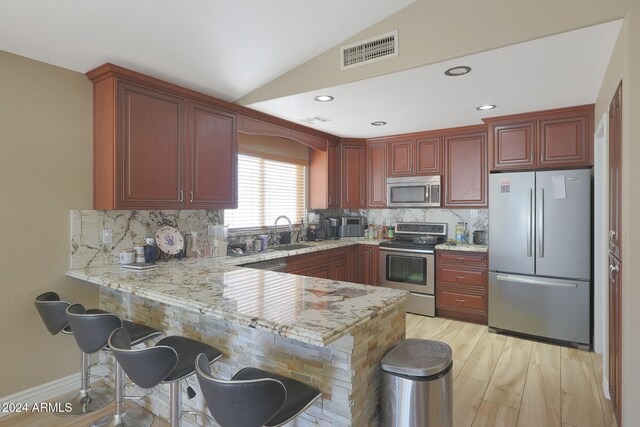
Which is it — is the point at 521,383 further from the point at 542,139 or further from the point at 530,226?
the point at 542,139

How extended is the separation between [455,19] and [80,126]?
283 centimetres

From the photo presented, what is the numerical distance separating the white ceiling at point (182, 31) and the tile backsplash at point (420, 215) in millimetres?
2745

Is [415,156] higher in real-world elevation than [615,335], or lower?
higher

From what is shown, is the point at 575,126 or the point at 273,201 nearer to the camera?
the point at 575,126

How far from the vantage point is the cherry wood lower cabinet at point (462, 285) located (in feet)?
13.3

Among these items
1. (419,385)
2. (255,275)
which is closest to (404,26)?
(255,275)

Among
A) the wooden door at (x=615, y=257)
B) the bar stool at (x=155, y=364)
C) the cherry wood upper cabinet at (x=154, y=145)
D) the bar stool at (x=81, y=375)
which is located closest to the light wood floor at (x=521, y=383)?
the wooden door at (x=615, y=257)

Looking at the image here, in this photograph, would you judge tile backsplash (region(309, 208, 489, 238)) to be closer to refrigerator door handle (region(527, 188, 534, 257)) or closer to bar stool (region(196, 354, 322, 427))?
refrigerator door handle (region(527, 188, 534, 257))

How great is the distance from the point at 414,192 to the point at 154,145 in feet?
10.7

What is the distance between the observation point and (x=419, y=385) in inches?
59.6

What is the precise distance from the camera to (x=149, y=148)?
9.21ft

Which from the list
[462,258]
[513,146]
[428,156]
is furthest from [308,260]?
[513,146]

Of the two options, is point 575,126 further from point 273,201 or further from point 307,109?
point 273,201

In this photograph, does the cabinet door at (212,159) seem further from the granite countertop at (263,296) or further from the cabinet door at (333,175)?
the cabinet door at (333,175)
